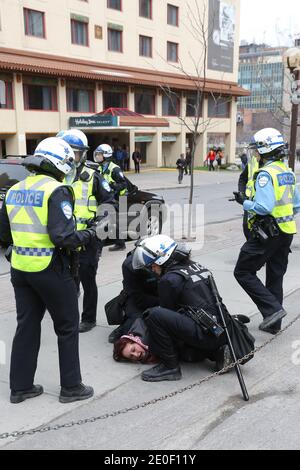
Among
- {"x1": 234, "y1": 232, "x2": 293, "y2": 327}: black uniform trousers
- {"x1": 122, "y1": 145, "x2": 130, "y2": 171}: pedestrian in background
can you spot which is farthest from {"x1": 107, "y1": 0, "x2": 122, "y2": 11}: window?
{"x1": 234, "y1": 232, "x2": 293, "y2": 327}: black uniform trousers

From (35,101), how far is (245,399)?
92.9 feet

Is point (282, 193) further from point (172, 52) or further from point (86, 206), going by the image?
point (172, 52)

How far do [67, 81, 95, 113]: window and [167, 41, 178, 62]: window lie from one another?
8297 mm

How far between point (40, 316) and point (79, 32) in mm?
30727

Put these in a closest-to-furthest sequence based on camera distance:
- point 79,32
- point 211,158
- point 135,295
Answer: point 135,295
point 79,32
point 211,158

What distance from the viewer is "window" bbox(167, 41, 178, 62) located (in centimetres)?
3838

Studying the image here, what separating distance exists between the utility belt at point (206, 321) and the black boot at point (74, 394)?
0.99 m

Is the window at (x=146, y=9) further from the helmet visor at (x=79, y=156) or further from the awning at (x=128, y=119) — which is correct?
the helmet visor at (x=79, y=156)

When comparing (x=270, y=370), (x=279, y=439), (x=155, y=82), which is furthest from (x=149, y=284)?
(x=155, y=82)

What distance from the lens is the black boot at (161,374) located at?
4207 mm

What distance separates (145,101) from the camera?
37.4 metres

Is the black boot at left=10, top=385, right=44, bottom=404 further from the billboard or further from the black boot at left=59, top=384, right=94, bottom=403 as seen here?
the billboard

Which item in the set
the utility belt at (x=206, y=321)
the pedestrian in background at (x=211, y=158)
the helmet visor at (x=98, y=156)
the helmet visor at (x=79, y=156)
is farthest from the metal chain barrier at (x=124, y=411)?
the pedestrian in background at (x=211, y=158)
